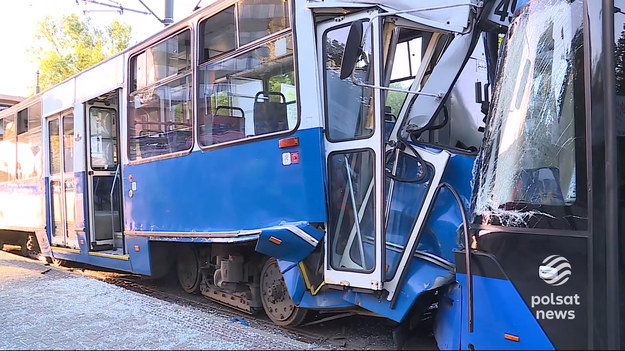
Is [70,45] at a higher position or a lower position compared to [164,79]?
higher

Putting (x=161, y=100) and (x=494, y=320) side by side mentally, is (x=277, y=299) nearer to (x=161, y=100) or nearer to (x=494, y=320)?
(x=494, y=320)

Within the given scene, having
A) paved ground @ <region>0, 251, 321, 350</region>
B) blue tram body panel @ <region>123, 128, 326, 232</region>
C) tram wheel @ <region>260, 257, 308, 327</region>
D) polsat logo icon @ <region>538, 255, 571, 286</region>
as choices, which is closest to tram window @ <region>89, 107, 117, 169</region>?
blue tram body panel @ <region>123, 128, 326, 232</region>

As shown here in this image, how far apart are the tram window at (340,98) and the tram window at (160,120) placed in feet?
5.98

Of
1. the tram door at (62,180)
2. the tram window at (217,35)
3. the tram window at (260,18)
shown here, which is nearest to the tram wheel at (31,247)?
the tram door at (62,180)

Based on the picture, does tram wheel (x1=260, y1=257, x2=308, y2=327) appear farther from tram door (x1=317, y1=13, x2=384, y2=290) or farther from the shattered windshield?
the shattered windshield

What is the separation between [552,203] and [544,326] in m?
0.69

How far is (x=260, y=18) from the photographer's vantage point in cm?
455

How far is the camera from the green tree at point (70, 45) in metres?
28.2

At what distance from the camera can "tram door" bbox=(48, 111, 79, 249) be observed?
790 cm

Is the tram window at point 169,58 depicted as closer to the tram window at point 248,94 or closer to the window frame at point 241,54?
the window frame at point 241,54

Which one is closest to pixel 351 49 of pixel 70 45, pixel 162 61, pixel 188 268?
pixel 162 61

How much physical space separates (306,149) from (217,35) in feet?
5.63

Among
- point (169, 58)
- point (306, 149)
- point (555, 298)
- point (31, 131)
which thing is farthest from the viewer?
point (31, 131)

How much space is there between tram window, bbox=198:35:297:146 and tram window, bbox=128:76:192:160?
329mm
